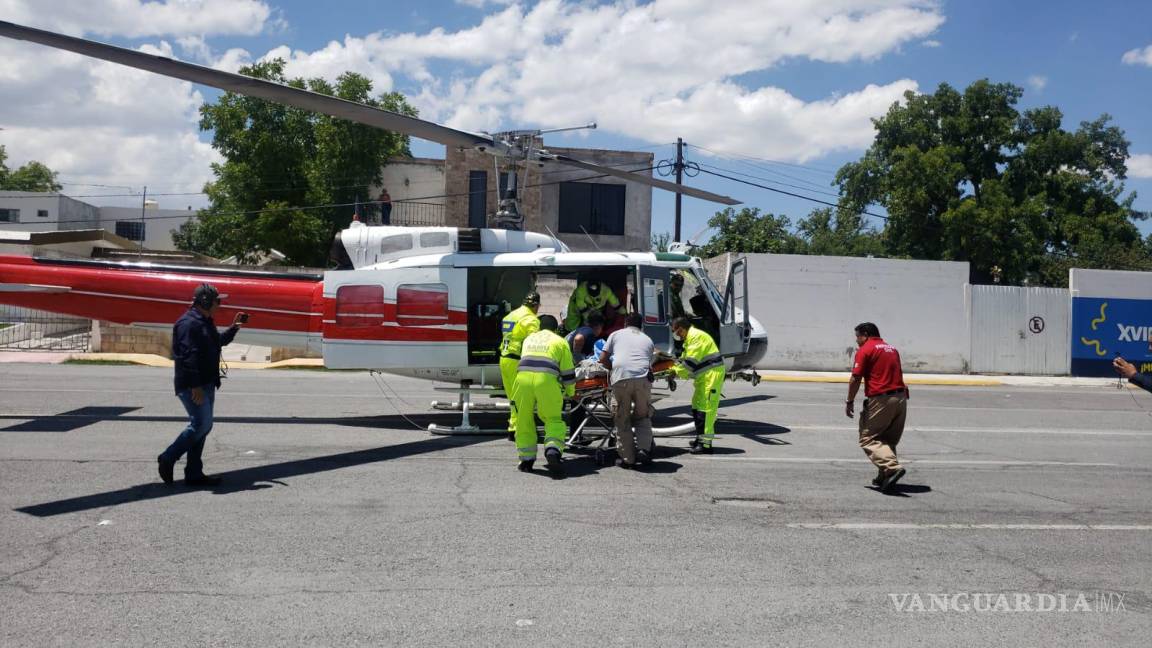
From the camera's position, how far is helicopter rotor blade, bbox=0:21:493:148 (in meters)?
7.48

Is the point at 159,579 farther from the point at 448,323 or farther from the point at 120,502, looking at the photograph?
the point at 448,323

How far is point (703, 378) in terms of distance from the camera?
32.2ft

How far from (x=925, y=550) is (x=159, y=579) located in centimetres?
529

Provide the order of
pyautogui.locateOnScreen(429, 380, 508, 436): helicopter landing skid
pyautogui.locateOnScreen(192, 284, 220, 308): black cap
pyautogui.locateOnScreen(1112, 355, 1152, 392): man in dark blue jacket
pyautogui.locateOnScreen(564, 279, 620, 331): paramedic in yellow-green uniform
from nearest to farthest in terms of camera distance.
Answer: pyautogui.locateOnScreen(1112, 355, 1152, 392): man in dark blue jacket < pyautogui.locateOnScreen(192, 284, 220, 308): black cap < pyautogui.locateOnScreen(429, 380, 508, 436): helicopter landing skid < pyautogui.locateOnScreen(564, 279, 620, 331): paramedic in yellow-green uniform

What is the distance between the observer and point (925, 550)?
624 centimetres

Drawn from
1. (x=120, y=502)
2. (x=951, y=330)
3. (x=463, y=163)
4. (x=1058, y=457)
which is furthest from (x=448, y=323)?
(x=463, y=163)

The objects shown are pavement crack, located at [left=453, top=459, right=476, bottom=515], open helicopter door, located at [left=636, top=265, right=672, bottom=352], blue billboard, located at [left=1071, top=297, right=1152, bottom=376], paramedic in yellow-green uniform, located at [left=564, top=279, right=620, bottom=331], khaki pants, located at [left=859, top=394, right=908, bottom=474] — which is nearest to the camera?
pavement crack, located at [left=453, top=459, right=476, bottom=515]

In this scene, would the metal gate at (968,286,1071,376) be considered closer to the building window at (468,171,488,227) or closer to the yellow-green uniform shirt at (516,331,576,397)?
the building window at (468,171,488,227)

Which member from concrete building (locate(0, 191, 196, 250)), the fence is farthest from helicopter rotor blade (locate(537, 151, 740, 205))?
concrete building (locate(0, 191, 196, 250))

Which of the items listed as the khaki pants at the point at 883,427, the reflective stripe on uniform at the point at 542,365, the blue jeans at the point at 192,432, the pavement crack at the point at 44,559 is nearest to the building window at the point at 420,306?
the reflective stripe on uniform at the point at 542,365

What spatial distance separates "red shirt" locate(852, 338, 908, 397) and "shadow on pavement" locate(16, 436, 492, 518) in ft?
15.0

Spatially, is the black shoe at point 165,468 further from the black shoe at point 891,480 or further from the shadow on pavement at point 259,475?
the black shoe at point 891,480

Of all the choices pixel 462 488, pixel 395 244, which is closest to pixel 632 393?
pixel 462 488

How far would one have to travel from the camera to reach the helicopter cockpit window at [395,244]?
444 inches
